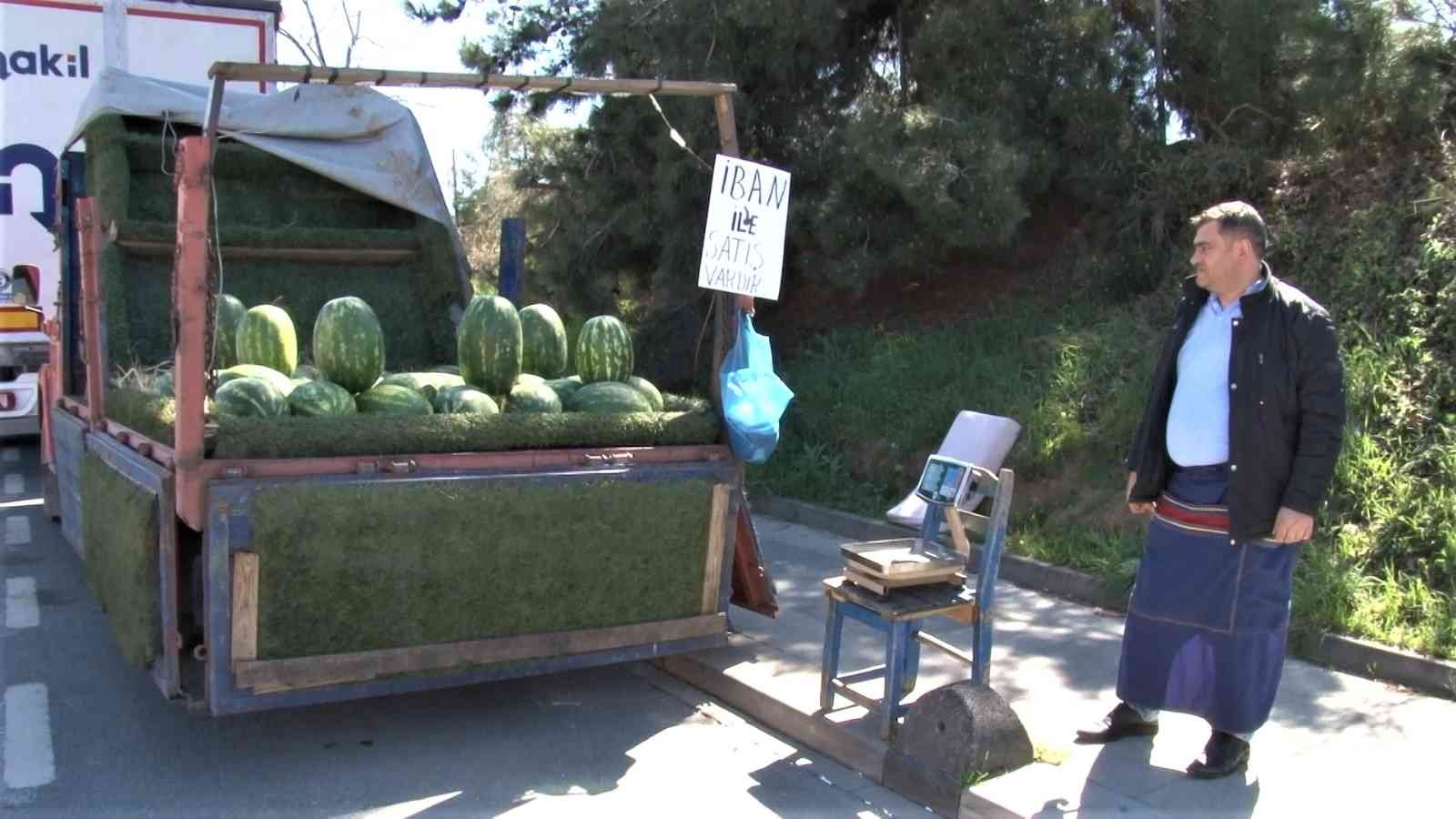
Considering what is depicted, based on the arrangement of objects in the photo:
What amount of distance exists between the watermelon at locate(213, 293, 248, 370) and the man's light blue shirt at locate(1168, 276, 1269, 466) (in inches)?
167

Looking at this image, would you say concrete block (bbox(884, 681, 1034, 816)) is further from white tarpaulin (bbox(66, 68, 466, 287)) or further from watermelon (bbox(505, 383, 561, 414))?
white tarpaulin (bbox(66, 68, 466, 287))

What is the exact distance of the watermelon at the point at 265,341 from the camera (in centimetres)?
561

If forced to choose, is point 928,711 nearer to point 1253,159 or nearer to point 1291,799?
point 1291,799

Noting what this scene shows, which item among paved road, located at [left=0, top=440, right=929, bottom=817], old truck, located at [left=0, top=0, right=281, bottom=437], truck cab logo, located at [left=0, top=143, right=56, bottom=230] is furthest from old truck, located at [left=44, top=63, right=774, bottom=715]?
truck cab logo, located at [left=0, top=143, right=56, bottom=230]

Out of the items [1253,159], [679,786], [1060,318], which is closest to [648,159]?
[1060,318]

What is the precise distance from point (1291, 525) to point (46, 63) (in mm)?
10626

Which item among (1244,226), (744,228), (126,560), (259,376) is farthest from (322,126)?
(1244,226)

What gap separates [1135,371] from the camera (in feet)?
26.6

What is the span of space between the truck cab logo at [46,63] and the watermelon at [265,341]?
642cm

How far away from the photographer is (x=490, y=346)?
5.30 metres

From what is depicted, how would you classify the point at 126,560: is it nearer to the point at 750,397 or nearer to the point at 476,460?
the point at 476,460

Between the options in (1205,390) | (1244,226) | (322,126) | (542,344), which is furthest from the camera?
(322,126)

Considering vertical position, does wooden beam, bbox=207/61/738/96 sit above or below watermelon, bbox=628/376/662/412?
above

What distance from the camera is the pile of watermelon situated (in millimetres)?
4898
